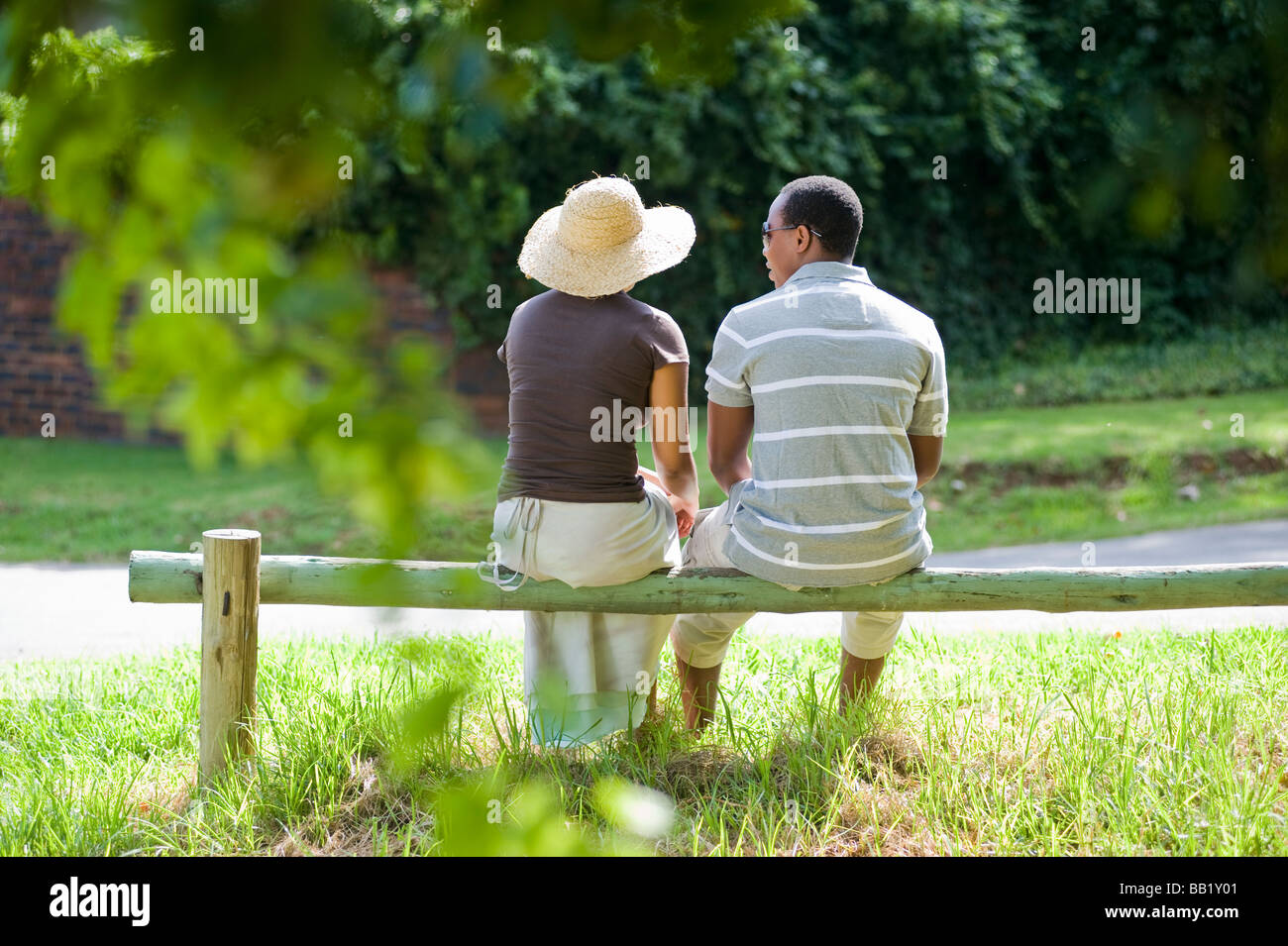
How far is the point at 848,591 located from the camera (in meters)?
3.28

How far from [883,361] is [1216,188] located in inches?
65.0

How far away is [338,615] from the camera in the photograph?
6203 mm

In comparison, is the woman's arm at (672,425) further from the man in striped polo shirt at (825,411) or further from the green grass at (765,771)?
the green grass at (765,771)

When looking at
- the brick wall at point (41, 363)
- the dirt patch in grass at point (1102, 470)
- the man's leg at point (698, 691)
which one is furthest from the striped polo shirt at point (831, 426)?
the brick wall at point (41, 363)

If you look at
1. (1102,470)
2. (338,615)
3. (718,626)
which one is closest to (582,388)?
(718,626)

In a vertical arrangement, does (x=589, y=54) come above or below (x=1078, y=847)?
above

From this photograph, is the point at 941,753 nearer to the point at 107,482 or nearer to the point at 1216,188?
the point at 1216,188

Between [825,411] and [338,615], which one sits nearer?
[825,411]

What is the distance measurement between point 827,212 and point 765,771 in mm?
1547

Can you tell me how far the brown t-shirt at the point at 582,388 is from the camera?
3346 millimetres

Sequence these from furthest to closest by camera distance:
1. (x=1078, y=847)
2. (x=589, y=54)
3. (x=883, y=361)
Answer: (x=883, y=361), (x=1078, y=847), (x=589, y=54)

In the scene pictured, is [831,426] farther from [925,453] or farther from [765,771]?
[765,771]
